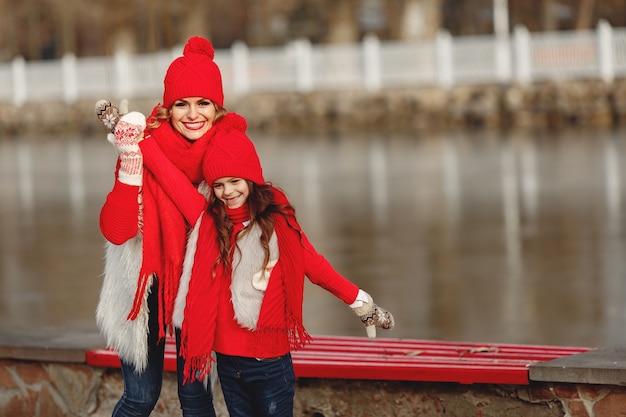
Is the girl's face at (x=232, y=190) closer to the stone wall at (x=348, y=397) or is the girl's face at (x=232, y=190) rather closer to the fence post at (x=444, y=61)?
the stone wall at (x=348, y=397)

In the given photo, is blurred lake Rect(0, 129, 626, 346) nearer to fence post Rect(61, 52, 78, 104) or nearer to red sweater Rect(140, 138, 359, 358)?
red sweater Rect(140, 138, 359, 358)

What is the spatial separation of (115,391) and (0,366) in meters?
0.46

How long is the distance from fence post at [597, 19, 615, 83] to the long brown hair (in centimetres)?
2441

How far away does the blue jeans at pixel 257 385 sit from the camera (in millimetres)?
3902

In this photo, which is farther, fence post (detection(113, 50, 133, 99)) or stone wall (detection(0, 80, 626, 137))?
fence post (detection(113, 50, 133, 99))

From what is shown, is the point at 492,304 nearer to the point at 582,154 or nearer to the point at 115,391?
the point at 115,391

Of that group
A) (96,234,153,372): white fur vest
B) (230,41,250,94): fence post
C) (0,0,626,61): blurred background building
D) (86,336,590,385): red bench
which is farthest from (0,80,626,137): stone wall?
(96,234,153,372): white fur vest

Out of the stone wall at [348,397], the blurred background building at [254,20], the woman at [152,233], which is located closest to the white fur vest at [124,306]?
the woman at [152,233]

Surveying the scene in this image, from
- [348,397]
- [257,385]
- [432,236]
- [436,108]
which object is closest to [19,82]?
[436,108]

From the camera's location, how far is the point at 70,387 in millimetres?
5242

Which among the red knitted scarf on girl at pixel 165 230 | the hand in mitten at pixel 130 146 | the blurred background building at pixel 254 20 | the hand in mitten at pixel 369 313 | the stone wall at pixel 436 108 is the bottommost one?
the hand in mitten at pixel 369 313

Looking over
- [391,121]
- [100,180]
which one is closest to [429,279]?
[100,180]

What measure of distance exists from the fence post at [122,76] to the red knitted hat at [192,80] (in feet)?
97.7

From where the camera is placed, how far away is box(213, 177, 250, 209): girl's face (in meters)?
3.95
